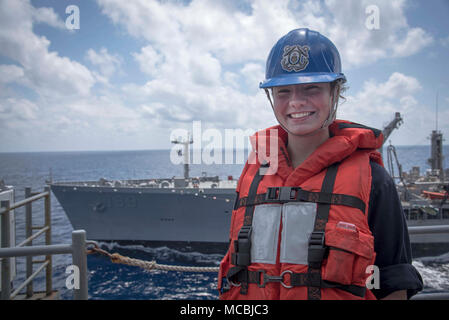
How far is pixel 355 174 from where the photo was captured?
1410 millimetres

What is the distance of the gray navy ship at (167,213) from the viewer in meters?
19.9

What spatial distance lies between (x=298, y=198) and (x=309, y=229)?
0.51 ft

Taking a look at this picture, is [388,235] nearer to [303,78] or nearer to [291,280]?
[291,280]

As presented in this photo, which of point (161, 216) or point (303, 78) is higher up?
point (303, 78)

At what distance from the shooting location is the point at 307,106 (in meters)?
1.54

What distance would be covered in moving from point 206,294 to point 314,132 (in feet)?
51.2

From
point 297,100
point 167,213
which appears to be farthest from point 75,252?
point 167,213

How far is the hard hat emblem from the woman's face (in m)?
0.11

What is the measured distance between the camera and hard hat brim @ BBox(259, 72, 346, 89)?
150 centimetres

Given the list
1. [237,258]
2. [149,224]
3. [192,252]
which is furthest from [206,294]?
[237,258]

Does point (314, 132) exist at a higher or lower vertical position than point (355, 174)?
higher

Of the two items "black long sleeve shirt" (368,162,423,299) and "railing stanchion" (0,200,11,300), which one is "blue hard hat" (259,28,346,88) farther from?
"railing stanchion" (0,200,11,300)

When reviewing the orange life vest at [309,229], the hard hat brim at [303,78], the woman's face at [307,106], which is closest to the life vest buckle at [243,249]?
the orange life vest at [309,229]
